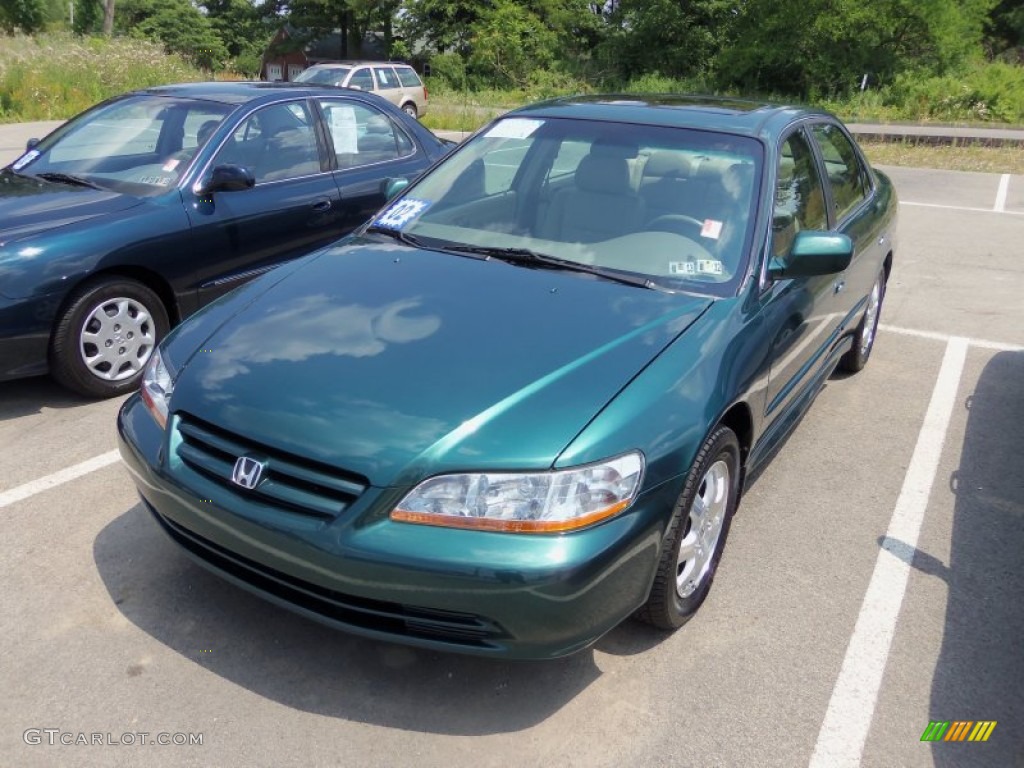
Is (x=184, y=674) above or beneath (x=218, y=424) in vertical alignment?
beneath

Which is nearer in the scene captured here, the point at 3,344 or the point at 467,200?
the point at 467,200

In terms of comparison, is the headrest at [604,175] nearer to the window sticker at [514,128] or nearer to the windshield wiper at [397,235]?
the window sticker at [514,128]

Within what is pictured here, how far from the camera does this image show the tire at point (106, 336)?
4.57m

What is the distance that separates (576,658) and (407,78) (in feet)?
80.4

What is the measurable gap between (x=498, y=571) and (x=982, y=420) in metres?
3.83

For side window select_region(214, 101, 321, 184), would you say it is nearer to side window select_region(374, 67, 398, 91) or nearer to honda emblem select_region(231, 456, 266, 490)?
honda emblem select_region(231, 456, 266, 490)

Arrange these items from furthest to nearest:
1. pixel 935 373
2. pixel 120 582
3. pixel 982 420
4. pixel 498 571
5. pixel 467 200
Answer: pixel 935 373 → pixel 982 420 → pixel 467 200 → pixel 120 582 → pixel 498 571

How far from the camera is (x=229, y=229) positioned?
5.27 m

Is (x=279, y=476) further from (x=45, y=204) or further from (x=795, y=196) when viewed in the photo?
(x=45, y=204)

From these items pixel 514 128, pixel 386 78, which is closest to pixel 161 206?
pixel 514 128

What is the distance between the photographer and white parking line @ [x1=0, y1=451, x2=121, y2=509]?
3.80 m


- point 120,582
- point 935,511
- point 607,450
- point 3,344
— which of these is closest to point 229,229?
point 3,344

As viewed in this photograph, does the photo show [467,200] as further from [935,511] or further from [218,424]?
[935,511]

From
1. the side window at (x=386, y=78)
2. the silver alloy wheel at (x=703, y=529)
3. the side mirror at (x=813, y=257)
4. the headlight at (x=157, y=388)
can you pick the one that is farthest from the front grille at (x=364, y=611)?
the side window at (x=386, y=78)
